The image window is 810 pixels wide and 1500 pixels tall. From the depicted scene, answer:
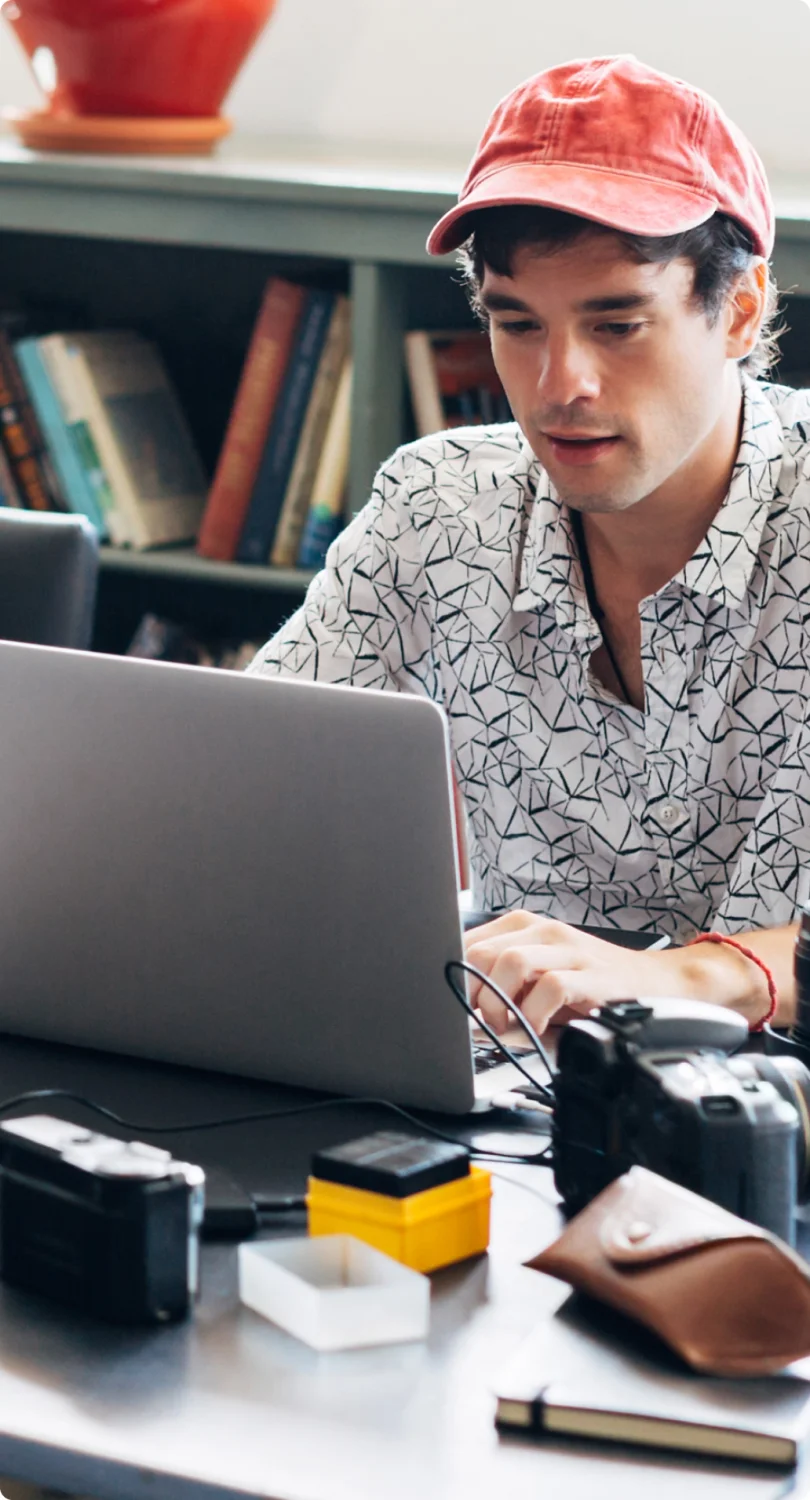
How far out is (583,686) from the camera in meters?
1.58

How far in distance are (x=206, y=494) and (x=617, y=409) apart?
1.33 m

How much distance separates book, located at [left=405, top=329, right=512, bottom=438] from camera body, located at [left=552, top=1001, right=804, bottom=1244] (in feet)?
4.93

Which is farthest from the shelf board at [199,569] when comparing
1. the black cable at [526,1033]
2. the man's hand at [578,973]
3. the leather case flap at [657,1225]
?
the leather case flap at [657,1225]

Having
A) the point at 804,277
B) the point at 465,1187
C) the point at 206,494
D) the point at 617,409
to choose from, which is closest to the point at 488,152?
the point at 617,409

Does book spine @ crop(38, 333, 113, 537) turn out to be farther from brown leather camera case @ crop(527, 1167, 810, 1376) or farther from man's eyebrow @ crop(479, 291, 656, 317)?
brown leather camera case @ crop(527, 1167, 810, 1376)

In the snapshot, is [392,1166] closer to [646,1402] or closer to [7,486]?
[646,1402]

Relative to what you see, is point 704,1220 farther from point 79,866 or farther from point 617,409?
point 617,409

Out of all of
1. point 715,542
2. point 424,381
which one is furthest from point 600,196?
point 424,381

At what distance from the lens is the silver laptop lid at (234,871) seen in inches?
37.6

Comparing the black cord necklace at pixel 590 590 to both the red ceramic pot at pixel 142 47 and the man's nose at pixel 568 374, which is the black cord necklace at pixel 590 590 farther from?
the red ceramic pot at pixel 142 47

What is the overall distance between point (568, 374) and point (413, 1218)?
2.41ft

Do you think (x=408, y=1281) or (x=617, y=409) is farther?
(x=617, y=409)

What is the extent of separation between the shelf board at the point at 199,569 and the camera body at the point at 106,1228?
1602 mm

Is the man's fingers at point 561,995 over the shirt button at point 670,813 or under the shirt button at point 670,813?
under
